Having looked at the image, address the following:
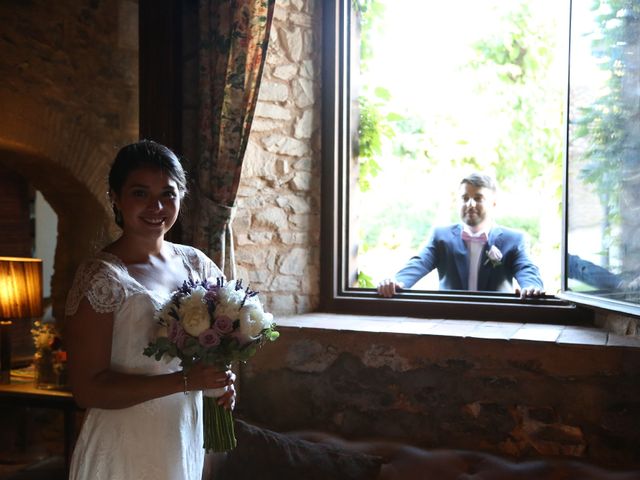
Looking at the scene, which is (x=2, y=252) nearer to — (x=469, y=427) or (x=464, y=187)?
(x=464, y=187)

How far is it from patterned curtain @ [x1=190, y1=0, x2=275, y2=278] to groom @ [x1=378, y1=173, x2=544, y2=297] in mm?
1149

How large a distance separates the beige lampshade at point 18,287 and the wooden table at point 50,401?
0.49m

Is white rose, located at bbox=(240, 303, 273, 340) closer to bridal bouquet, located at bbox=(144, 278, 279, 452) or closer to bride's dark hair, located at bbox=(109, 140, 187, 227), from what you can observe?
bridal bouquet, located at bbox=(144, 278, 279, 452)

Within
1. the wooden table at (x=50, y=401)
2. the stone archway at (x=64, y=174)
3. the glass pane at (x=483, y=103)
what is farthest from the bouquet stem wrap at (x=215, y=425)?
the glass pane at (x=483, y=103)

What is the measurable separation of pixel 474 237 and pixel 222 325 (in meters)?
2.67

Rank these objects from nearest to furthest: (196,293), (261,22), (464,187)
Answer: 1. (196,293)
2. (261,22)
3. (464,187)

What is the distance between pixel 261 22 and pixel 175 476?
6.57 ft

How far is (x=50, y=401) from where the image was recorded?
4164 millimetres

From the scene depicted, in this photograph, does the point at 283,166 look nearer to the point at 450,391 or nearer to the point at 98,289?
the point at 450,391

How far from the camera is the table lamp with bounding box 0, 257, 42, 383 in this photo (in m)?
4.46

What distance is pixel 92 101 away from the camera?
16.7 ft

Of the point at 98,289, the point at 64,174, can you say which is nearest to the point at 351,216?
the point at 98,289

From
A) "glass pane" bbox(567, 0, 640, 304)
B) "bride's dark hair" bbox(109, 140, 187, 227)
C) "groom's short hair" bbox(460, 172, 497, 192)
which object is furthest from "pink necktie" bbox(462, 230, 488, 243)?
"bride's dark hair" bbox(109, 140, 187, 227)

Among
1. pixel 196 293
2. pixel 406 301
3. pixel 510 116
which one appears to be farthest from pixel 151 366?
pixel 510 116
